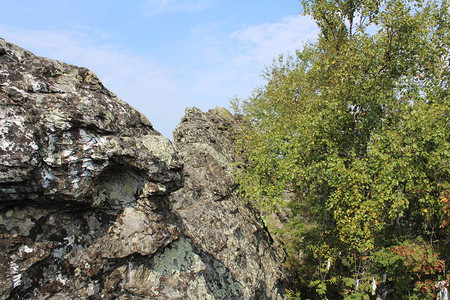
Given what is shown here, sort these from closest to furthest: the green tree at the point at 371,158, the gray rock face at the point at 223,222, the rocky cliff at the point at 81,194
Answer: the rocky cliff at the point at 81,194 → the gray rock face at the point at 223,222 → the green tree at the point at 371,158

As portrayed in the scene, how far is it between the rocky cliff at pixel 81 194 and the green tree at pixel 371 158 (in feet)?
28.2

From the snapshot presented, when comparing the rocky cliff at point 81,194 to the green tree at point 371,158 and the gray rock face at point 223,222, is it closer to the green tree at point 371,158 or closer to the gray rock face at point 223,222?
the gray rock face at point 223,222

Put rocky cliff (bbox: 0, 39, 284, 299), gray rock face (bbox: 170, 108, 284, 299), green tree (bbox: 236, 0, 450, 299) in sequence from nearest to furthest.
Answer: rocky cliff (bbox: 0, 39, 284, 299) → gray rock face (bbox: 170, 108, 284, 299) → green tree (bbox: 236, 0, 450, 299)

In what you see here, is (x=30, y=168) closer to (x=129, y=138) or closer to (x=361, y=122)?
(x=129, y=138)

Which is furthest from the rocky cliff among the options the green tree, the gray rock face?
the green tree

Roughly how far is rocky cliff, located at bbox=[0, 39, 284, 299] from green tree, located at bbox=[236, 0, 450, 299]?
8.60 metres

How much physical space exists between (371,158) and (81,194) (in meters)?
13.3

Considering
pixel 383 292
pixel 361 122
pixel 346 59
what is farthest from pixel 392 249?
pixel 346 59

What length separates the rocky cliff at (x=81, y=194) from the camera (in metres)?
6.08

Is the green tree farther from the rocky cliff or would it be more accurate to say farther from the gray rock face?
the rocky cliff

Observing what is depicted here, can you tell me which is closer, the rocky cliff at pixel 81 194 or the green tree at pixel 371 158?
the rocky cliff at pixel 81 194

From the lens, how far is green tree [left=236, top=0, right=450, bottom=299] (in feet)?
50.0

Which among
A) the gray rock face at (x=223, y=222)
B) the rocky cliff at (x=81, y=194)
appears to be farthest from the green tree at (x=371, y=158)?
the rocky cliff at (x=81, y=194)

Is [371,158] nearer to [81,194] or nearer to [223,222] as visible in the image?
[223,222]
